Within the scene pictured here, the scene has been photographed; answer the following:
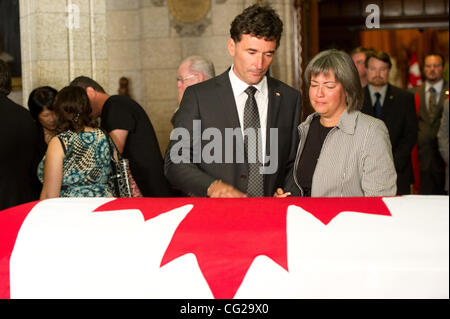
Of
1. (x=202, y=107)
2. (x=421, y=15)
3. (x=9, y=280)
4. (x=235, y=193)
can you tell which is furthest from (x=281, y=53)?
(x=9, y=280)

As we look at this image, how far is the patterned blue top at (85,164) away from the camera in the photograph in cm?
316

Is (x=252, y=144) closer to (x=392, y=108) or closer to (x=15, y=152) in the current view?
(x=15, y=152)

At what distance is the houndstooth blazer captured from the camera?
2289mm

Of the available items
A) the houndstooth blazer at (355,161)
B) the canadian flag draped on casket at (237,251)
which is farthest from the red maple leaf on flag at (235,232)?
the houndstooth blazer at (355,161)

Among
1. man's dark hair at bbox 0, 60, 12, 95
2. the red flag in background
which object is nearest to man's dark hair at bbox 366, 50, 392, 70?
man's dark hair at bbox 0, 60, 12, 95

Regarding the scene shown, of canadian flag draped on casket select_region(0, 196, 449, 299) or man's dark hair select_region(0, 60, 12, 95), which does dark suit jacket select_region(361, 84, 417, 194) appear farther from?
canadian flag draped on casket select_region(0, 196, 449, 299)

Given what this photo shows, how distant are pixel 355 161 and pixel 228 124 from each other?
1.82 feet

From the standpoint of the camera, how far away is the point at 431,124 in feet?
20.7

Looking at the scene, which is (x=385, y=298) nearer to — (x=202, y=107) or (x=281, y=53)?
(x=202, y=107)

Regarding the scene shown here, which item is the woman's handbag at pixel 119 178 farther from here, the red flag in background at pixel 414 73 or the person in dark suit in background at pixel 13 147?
the red flag in background at pixel 414 73

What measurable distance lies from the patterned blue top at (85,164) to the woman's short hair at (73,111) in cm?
5

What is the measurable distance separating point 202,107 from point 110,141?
0.77 metres
